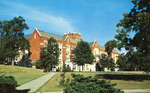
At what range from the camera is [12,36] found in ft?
146

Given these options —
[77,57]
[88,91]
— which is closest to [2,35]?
[77,57]

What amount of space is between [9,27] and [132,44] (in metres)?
39.0

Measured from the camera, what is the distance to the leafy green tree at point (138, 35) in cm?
1602

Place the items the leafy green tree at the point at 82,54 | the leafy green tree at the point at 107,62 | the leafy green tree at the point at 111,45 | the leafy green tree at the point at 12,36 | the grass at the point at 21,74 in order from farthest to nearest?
the leafy green tree at the point at 107,62, the leafy green tree at the point at 82,54, the leafy green tree at the point at 12,36, the leafy green tree at the point at 111,45, the grass at the point at 21,74

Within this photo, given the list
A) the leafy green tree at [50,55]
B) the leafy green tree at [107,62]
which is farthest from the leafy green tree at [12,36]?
the leafy green tree at [107,62]

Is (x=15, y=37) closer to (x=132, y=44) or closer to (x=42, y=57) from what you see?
(x=42, y=57)

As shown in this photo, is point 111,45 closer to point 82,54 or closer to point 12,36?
point 82,54

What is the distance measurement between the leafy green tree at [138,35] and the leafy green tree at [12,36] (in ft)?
114

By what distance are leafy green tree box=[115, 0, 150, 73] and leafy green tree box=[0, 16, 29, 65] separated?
34.6m

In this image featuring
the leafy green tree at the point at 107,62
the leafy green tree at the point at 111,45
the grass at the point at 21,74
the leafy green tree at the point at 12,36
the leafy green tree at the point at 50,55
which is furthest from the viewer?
the leafy green tree at the point at 107,62

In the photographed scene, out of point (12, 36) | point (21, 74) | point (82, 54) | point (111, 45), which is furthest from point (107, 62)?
point (21, 74)

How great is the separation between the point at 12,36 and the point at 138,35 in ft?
124

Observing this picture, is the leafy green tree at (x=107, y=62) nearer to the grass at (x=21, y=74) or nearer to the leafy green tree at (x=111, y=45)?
the grass at (x=21, y=74)

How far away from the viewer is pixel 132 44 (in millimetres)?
19250
